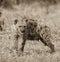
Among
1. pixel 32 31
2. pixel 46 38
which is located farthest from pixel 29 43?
pixel 32 31

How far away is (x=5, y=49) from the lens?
1048 cm

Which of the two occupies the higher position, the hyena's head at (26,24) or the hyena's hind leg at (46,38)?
the hyena's head at (26,24)

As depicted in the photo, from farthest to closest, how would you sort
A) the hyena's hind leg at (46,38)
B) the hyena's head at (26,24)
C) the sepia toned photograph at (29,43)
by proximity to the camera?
the hyena's hind leg at (46,38)
the hyena's head at (26,24)
the sepia toned photograph at (29,43)

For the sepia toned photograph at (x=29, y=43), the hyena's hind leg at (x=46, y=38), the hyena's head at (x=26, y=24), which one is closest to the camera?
the sepia toned photograph at (x=29, y=43)

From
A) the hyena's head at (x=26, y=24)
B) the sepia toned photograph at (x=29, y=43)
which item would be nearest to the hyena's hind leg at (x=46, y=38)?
the sepia toned photograph at (x=29, y=43)

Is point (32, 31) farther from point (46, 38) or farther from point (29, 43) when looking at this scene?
point (29, 43)

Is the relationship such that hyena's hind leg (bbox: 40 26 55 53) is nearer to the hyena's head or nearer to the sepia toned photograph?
the sepia toned photograph

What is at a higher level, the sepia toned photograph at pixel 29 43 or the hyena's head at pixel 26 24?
the hyena's head at pixel 26 24

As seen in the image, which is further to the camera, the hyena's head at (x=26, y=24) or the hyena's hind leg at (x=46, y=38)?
the hyena's hind leg at (x=46, y=38)

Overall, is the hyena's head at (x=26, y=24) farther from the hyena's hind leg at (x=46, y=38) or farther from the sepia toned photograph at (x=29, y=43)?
the hyena's hind leg at (x=46, y=38)

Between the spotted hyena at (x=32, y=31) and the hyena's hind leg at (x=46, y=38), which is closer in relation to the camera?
the spotted hyena at (x=32, y=31)

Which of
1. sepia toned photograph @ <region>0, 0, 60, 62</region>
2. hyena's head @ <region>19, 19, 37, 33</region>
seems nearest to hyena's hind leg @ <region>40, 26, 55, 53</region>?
sepia toned photograph @ <region>0, 0, 60, 62</region>

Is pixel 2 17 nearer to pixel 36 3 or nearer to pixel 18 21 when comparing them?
pixel 18 21

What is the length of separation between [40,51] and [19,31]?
78 cm
